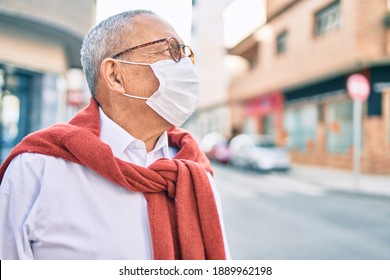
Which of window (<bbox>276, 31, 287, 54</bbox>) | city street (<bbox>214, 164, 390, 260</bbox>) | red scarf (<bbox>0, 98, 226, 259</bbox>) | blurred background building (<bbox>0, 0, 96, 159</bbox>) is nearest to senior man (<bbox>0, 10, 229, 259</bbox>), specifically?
red scarf (<bbox>0, 98, 226, 259</bbox>)

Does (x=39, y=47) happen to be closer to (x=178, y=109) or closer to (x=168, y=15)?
(x=168, y=15)

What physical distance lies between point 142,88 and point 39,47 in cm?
548

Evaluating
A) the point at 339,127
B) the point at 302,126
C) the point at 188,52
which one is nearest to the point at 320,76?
the point at 339,127

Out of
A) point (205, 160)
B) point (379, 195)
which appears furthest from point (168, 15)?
point (379, 195)

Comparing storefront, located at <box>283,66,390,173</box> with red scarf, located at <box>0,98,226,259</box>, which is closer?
red scarf, located at <box>0,98,226,259</box>

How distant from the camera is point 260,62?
56.6 feet

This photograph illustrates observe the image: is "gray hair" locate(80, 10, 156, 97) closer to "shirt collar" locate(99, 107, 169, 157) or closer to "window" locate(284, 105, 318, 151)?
"shirt collar" locate(99, 107, 169, 157)

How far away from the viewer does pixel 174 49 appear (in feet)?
3.82

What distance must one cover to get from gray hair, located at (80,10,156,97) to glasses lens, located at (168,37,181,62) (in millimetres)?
104

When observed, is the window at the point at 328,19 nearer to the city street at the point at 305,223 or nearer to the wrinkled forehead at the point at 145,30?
the city street at the point at 305,223

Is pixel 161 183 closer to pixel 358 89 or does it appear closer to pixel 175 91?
pixel 175 91

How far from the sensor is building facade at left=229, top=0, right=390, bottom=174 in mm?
9258

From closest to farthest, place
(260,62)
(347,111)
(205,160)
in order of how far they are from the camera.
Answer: (205,160), (347,111), (260,62)

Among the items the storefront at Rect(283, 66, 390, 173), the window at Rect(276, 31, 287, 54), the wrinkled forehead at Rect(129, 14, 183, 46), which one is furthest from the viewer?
the window at Rect(276, 31, 287, 54)
